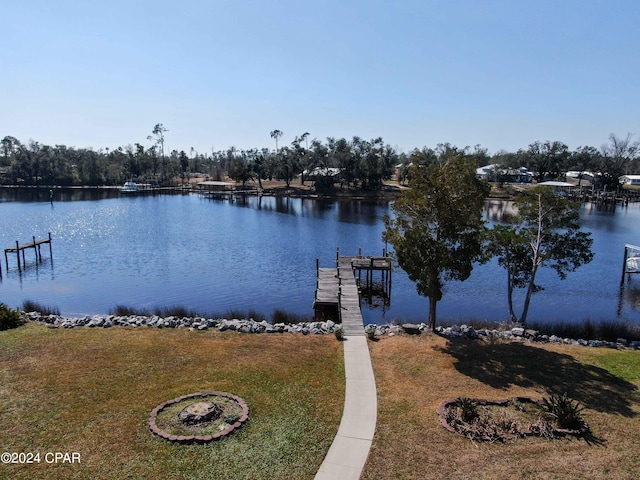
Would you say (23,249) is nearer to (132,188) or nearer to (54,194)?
(54,194)

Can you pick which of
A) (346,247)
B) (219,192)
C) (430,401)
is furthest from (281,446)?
(219,192)

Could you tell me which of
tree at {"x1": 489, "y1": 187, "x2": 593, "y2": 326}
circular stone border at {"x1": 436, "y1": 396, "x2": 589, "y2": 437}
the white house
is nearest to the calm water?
tree at {"x1": 489, "y1": 187, "x2": 593, "y2": 326}

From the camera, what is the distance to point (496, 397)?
48.8 ft

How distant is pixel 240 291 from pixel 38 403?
21556 millimetres

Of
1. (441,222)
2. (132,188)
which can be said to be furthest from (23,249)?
(132,188)

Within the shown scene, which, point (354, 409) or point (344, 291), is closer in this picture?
point (354, 409)

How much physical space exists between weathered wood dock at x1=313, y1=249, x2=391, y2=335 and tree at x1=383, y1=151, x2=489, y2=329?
15.5 ft

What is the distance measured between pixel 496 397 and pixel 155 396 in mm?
11173

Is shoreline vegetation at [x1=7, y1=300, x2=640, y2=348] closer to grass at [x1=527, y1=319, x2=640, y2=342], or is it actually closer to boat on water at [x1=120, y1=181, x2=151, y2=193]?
grass at [x1=527, y1=319, x2=640, y2=342]

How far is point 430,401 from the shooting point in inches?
578

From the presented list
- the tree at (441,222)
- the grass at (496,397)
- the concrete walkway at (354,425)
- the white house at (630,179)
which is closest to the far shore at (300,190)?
the white house at (630,179)

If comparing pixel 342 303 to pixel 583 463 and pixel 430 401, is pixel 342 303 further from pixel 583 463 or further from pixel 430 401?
pixel 583 463

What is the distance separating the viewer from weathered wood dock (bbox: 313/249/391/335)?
80.3 ft

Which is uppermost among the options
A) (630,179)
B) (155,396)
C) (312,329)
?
(630,179)
